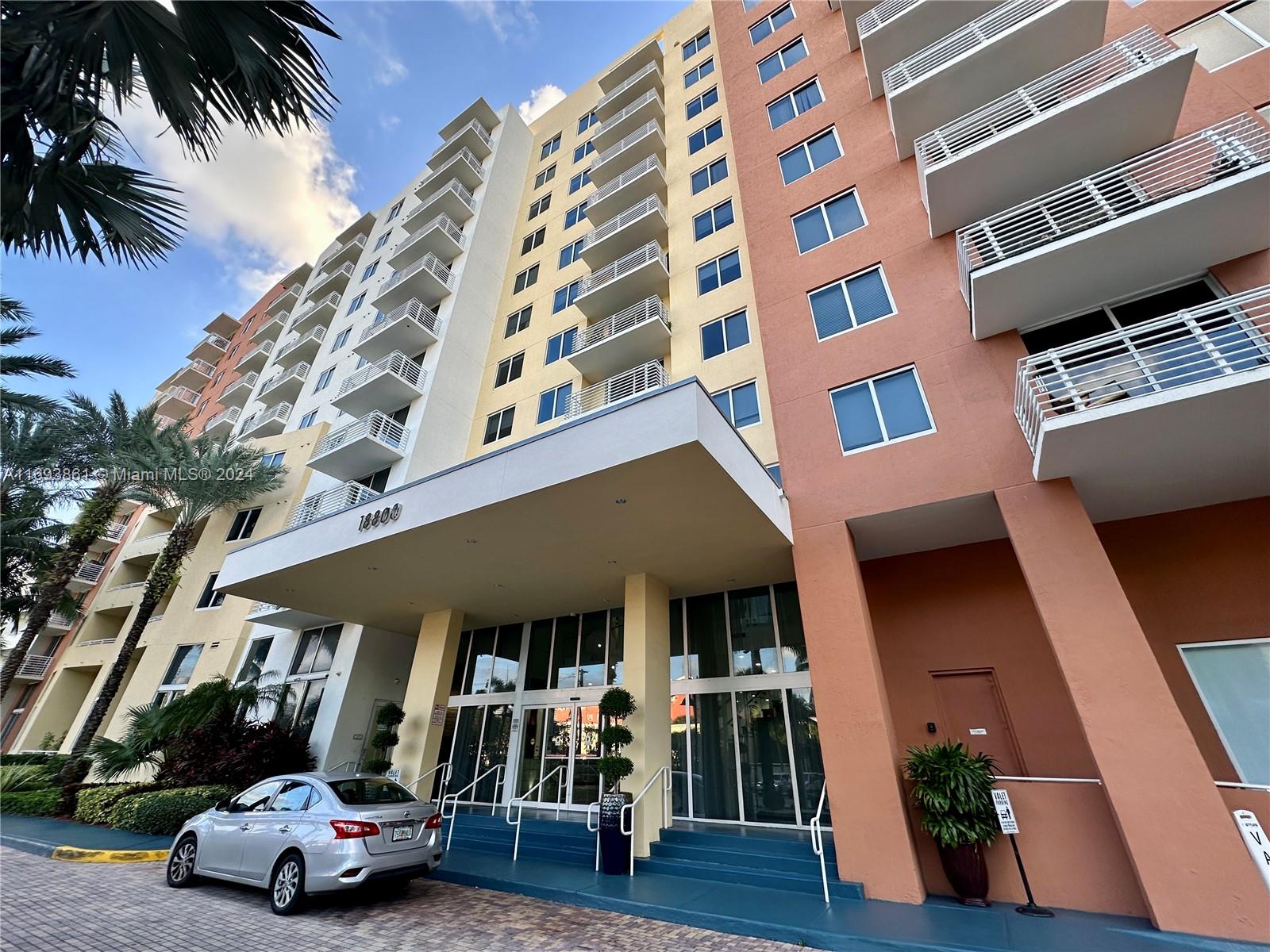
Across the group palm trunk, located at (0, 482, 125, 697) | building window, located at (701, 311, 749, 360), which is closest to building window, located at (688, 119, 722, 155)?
building window, located at (701, 311, 749, 360)

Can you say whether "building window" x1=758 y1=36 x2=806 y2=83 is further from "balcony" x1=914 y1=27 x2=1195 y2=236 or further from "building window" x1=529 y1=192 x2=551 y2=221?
"building window" x1=529 y1=192 x2=551 y2=221

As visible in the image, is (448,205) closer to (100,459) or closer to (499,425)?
(499,425)

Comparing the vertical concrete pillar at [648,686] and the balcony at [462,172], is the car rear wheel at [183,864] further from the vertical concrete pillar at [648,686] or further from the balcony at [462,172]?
the balcony at [462,172]

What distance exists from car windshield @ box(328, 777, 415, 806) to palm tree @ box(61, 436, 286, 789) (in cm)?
1458

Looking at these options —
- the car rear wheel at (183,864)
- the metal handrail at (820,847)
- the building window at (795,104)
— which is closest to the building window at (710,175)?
the building window at (795,104)

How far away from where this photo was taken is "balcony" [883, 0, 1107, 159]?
9328mm

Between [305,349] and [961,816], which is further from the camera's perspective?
[305,349]

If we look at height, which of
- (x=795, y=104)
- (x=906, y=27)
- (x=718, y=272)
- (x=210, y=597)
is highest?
(x=795, y=104)

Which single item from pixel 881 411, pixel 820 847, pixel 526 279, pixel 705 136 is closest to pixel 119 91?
pixel 881 411

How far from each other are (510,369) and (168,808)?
14.0 metres

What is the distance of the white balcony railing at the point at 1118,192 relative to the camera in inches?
286

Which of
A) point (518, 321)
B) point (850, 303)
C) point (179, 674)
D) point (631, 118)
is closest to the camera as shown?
point (850, 303)

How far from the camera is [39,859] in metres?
9.25

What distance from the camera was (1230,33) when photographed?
8.79 meters
